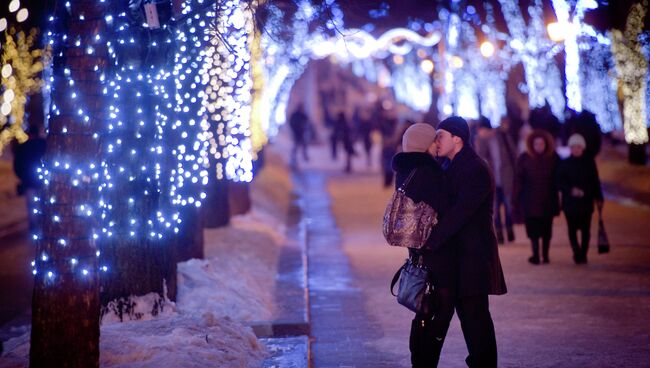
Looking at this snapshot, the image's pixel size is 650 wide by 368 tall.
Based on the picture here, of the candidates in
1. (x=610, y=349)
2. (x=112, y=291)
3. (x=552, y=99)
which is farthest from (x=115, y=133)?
(x=552, y=99)

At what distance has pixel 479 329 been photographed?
6.61m

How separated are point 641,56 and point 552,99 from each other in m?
22.7

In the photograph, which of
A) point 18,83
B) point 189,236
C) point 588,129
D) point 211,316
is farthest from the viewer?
point 18,83

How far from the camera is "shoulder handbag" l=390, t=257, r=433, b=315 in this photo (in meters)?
6.50

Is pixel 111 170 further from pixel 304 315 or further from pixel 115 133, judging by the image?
pixel 304 315

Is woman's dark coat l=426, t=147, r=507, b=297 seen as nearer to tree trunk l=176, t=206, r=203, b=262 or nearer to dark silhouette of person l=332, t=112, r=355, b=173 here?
tree trunk l=176, t=206, r=203, b=262

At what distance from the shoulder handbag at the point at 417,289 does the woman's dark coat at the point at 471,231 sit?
186mm

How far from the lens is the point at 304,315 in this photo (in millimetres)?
9766

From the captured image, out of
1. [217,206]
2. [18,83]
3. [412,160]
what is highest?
[18,83]

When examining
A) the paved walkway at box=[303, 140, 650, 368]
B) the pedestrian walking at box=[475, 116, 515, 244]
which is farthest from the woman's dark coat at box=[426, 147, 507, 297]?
the pedestrian walking at box=[475, 116, 515, 244]

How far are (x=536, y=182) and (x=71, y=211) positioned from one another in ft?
26.0

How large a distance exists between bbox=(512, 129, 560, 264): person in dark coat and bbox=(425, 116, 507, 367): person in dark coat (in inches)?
238

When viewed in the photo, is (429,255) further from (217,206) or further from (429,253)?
(217,206)

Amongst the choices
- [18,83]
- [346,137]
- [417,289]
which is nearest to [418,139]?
[417,289]
